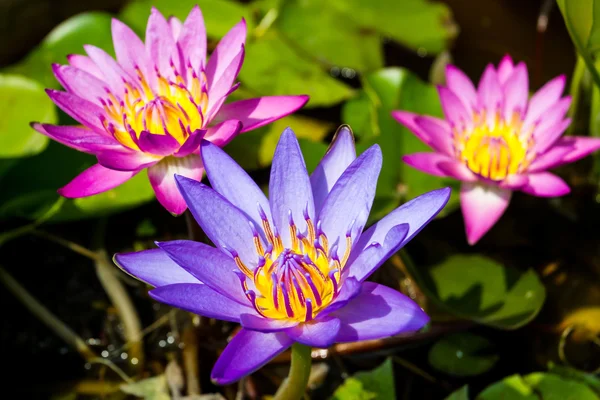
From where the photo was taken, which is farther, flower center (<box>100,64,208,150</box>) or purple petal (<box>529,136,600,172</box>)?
purple petal (<box>529,136,600,172</box>)

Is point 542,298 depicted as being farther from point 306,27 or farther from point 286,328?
point 306,27

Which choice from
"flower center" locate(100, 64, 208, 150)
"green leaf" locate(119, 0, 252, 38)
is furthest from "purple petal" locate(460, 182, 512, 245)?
"green leaf" locate(119, 0, 252, 38)

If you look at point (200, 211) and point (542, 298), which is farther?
point (542, 298)

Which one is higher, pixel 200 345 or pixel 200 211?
pixel 200 211

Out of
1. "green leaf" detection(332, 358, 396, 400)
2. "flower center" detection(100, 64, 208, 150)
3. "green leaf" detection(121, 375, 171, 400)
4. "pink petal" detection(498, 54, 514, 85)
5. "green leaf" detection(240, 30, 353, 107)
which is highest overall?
"flower center" detection(100, 64, 208, 150)

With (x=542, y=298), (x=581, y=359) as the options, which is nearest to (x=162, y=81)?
(x=542, y=298)

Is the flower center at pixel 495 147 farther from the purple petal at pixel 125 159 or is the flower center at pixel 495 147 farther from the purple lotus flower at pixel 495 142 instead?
the purple petal at pixel 125 159

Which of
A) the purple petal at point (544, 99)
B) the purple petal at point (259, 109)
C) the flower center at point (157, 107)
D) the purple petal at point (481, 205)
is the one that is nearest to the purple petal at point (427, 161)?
the purple petal at point (481, 205)

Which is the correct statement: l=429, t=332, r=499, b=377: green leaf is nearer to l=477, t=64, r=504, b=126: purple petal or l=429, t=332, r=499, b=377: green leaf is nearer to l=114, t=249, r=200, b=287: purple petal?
l=477, t=64, r=504, b=126: purple petal
